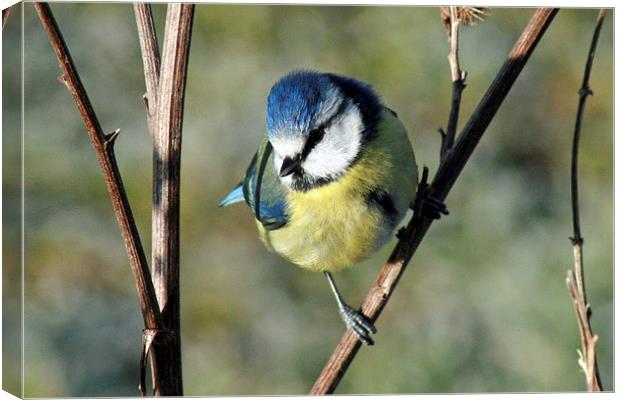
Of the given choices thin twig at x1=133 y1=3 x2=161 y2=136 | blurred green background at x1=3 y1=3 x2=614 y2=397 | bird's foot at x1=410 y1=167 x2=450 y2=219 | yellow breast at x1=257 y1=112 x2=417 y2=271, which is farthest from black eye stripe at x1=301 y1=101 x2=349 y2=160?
thin twig at x1=133 y1=3 x2=161 y2=136

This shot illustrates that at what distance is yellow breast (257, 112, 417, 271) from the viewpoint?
1551mm

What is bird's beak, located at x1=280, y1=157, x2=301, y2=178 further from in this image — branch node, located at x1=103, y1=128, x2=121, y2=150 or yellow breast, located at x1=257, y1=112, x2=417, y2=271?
branch node, located at x1=103, y1=128, x2=121, y2=150

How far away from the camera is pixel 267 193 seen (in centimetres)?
167

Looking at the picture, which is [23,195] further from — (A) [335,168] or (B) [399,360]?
(B) [399,360]

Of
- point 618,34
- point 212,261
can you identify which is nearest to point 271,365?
point 212,261

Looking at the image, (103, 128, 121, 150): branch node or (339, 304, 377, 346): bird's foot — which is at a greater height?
(103, 128, 121, 150): branch node

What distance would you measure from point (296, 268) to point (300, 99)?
2.40 feet

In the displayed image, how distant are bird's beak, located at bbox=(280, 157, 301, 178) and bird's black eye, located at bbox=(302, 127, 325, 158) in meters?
0.02

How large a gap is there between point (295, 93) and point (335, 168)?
0.19m

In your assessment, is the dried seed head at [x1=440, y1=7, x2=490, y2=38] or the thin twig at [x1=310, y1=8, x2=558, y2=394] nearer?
the thin twig at [x1=310, y1=8, x2=558, y2=394]

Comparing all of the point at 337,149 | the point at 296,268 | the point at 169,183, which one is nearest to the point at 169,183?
the point at 169,183

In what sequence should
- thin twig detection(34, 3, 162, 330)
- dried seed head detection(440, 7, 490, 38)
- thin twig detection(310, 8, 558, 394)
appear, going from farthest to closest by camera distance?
dried seed head detection(440, 7, 490, 38), thin twig detection(310, 8, 558, 394), thin twig detection(34, 3, 162, 330)

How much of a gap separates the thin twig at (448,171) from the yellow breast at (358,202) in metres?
0.19

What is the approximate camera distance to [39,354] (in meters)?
1.67
